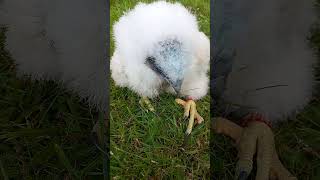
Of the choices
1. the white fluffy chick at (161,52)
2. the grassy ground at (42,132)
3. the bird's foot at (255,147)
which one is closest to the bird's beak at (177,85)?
the white fluffy chick at (161,52)

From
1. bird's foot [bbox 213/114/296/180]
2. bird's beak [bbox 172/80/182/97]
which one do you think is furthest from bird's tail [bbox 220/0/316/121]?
bird's beak [bbox 172/80/182/97]

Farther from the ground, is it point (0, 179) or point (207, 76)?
point (207, 76)

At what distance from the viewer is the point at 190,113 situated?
1.81 meters

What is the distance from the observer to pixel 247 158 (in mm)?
1771

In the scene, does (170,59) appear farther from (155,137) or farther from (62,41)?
(62,41)

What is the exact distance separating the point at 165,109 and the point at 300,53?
43 cm

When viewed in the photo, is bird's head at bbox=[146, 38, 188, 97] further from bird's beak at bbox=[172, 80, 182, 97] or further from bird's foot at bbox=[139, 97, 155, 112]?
bird's foot at bbox=[139, 97, 155, 112]

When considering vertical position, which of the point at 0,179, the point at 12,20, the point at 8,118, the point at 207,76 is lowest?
the point at 0,179

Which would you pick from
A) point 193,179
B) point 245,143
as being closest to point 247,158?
point 245,143

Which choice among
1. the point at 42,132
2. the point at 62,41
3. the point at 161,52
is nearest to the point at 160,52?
the point at 161,52

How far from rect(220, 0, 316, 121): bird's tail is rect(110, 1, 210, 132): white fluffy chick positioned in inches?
4.2

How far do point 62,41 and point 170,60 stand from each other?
36 cm

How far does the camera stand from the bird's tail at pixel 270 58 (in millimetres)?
1820

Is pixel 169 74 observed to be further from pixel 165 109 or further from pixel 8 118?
pixel 8 118
